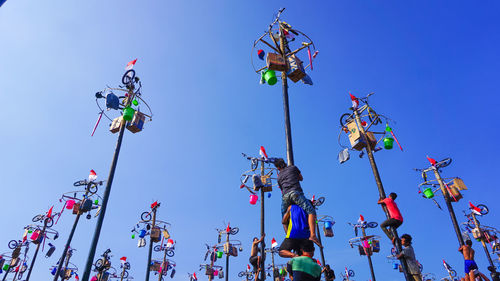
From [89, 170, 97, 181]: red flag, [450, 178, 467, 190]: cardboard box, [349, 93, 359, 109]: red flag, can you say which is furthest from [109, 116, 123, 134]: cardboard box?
[450, 178, 467, 190]: cardboard box

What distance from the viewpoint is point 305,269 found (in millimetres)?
3629

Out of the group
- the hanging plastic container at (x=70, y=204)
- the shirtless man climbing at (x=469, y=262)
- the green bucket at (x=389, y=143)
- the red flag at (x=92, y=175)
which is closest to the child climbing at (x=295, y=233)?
the green bucket at (x=389, y=143)

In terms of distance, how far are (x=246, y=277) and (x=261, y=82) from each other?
29874 mm

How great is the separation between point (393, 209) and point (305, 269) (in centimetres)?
361

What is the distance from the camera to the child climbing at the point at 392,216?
6.06 meters

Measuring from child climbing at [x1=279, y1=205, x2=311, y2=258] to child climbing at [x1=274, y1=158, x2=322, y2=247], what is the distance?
0.33 ft

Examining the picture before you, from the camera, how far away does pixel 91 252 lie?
7.43 metres

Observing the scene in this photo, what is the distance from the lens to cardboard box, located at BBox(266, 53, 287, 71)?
6.33 metres

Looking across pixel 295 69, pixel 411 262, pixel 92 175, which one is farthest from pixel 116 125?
pixel 411 262

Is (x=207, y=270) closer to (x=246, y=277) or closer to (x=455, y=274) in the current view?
(x=246, y=277)

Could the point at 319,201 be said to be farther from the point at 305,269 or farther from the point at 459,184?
the point at 305,269

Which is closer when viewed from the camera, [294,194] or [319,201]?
[294,194]

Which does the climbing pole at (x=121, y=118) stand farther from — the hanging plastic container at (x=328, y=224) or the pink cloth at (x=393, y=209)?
the hanging plastic container at (x=328, y=224)

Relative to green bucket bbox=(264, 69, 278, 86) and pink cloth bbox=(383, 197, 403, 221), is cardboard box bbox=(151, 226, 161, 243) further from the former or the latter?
pink cloth bbox=(383, 197, 403, 221)
